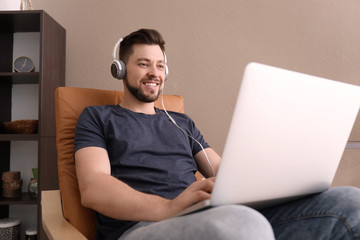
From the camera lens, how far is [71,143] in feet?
4.30

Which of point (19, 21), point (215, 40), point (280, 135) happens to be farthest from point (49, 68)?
point (280, 135)

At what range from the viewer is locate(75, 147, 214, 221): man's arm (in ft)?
2.51

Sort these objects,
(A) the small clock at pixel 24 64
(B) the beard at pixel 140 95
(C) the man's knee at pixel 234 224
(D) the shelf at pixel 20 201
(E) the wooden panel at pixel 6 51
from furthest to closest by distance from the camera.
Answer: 1. (E) the wooden panel at pixel 6 51
2. (A) the small clock at pixel 24 64
3. (D) the shelf at pixel 20 201
4. (B) the beard at pixel 140 95
5. (C) the man's knee at pixel 234 224

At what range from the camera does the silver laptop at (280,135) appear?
635 mm

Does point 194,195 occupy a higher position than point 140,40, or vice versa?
point 140,40

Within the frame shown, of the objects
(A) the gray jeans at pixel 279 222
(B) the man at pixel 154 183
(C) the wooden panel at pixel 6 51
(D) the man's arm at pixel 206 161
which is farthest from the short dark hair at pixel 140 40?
(C) the wooden panel at pixel 6 51

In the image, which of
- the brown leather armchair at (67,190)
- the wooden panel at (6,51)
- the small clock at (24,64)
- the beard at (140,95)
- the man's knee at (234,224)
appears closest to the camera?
the man's knee at (234,224)

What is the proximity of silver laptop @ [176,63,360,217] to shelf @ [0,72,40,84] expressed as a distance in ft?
5.90

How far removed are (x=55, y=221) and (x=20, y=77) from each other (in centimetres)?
139

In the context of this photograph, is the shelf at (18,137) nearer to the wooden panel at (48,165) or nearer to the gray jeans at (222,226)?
the wooden panel at (48,165)

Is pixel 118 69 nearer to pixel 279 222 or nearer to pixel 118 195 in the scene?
pixel 118 195

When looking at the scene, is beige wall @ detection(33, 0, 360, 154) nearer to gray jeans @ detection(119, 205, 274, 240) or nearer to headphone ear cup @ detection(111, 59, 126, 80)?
headphone ear cup @ detection(111, 59, 126, 80)

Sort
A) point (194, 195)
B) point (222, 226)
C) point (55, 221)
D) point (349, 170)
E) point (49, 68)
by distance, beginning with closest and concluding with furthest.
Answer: point (222, 226) → point (194, 195) → point (55, 221) → point (49, 68) → point (349, 170)

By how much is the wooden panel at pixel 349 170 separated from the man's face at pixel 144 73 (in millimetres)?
1591
